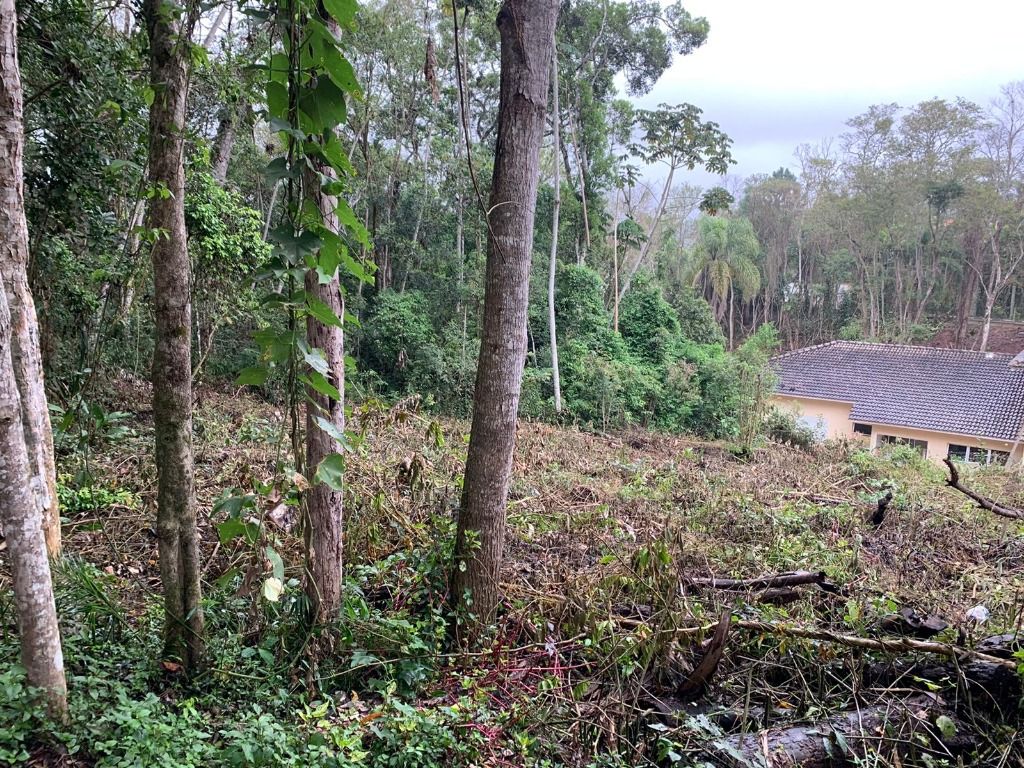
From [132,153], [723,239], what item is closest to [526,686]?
[132,153]

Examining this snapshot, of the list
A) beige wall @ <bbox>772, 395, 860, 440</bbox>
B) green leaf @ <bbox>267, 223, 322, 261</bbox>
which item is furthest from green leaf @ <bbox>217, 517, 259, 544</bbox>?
beige wall @ <bbox>772, 395, 860, 440</bbox>

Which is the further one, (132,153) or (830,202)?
(830,202)

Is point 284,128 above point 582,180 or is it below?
below

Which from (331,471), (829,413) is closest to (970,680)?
(331,471)

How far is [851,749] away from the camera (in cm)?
216

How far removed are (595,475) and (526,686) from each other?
4848 millimetres

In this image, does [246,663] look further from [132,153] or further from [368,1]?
[368,1]

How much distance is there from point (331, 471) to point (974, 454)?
17374mm

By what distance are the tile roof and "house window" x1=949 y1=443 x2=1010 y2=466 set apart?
0.43 m

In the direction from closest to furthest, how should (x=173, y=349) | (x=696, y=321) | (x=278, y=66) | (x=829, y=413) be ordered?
(x=278, y=66)
(x=173, y=349)
(x=829, y=413)
(x=696, y=321)

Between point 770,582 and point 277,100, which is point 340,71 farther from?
point 770,582

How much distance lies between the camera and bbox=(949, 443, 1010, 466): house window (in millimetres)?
13297

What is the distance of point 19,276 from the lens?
8.00 feet

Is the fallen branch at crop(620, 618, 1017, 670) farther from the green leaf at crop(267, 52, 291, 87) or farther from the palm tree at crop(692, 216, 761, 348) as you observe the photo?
the palm tree at crop(692, 216, 761, 348)
